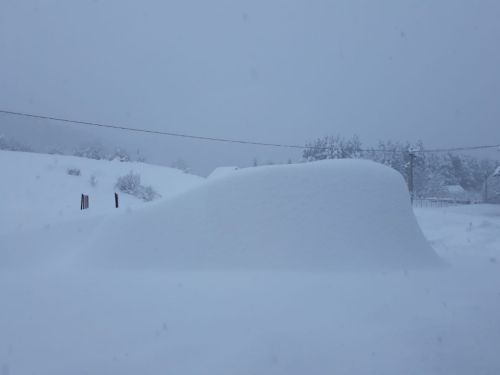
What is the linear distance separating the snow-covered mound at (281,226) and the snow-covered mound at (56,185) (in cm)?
703

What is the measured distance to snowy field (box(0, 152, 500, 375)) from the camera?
11.0ft

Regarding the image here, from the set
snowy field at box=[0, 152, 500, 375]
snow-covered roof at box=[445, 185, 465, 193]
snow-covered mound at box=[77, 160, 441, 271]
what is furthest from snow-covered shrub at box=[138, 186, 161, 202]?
snow-covered roof at box=[445, 185, 465, 193]

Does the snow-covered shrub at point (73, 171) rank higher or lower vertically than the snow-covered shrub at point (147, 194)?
higher

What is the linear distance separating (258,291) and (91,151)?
4726 centimetres

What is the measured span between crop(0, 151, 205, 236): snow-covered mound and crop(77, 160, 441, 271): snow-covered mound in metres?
7.03

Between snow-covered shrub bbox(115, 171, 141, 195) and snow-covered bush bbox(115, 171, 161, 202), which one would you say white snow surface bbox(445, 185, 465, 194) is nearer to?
snow-covered bush bbox(115, 171, 161, 202)

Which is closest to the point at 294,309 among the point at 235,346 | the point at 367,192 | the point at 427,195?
the point at 235,346

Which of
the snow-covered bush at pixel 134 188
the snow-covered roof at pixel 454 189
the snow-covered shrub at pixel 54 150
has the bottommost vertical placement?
the snow-covered bush at pixel 134 188

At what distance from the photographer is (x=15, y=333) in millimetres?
3920

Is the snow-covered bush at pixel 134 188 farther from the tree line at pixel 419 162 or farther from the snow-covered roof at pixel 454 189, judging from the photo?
the snow-covered roof at pixel 454 189

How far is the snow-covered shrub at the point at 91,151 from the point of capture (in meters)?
43.4

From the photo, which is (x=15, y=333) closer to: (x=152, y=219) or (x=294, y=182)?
(x=152, y=219)

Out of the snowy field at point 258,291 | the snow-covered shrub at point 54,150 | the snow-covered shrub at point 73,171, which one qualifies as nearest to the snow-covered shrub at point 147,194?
the snow-covered shrub at point 73,171

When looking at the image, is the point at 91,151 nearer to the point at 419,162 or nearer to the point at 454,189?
the point at 419,162
